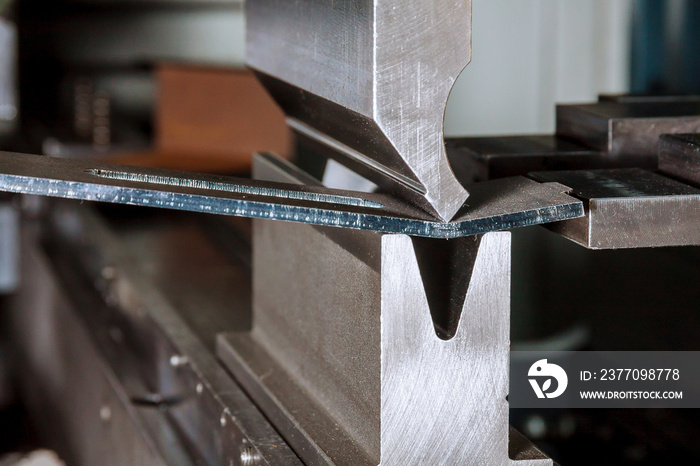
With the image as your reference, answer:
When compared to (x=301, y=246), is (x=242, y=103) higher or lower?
higher

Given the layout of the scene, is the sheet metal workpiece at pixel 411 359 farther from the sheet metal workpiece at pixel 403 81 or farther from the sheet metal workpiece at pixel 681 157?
the sheet metal workpiece at pixel 681 157

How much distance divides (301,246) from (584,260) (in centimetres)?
50

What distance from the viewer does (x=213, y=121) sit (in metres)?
2.84

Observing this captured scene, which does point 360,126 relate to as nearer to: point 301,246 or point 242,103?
point 301,246

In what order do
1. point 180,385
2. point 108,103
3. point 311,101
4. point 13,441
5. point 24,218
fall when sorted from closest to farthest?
point 311,101
point 180,385
point 13,441
point 24,218
point 108,103

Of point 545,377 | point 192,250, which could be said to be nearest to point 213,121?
point 192,250

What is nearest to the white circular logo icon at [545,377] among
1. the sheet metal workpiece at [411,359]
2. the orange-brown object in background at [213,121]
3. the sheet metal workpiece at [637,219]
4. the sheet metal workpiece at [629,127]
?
the sheet metal workpiece at [411,359]

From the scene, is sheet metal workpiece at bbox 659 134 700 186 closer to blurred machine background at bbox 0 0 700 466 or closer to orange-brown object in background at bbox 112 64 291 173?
blurred machine background at bbox 0 0 700 466

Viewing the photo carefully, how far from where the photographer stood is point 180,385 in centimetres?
114

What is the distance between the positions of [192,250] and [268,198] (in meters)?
1.22

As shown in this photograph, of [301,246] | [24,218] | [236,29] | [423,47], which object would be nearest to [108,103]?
[236,29]

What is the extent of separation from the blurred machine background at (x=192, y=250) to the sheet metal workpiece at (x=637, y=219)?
0.35 meters

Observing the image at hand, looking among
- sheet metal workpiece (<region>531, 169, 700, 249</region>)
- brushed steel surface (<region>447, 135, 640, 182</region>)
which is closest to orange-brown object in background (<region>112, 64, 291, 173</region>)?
brushed steel surface (<region>447, 135, 640, 182</region>)

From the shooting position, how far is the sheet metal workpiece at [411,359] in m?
0.71
